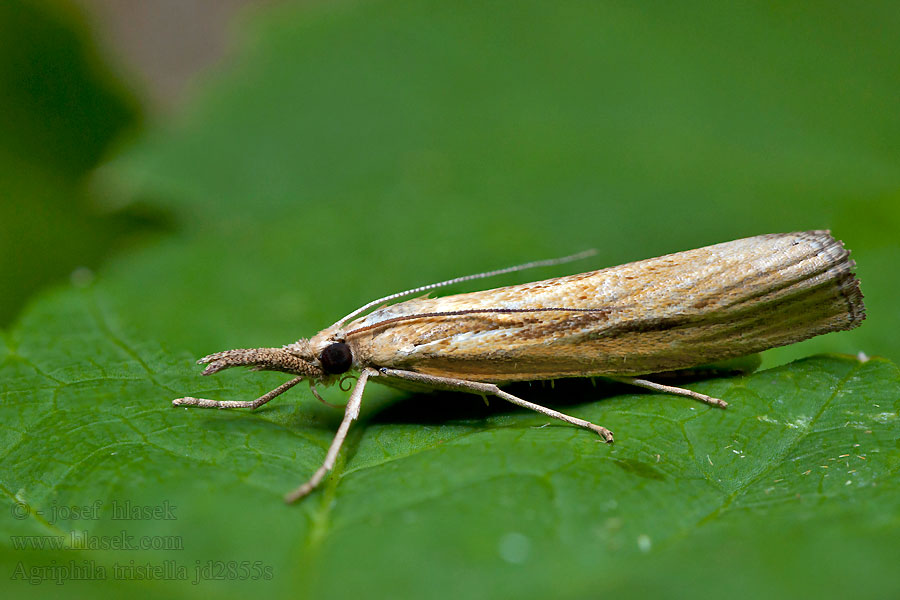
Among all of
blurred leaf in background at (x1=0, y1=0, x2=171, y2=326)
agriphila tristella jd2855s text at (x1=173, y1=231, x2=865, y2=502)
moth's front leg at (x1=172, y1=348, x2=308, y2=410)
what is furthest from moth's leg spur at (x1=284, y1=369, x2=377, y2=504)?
blurred leaf in background at (x1=0, y1=0, x2=171, y2=326)

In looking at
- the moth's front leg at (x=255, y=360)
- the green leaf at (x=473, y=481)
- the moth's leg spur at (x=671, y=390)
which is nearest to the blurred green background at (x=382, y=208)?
the green leaf at (x=473, y=481)

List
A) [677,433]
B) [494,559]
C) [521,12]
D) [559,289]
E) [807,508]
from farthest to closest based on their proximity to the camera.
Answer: [521,12]
[559,289]
[677,433]
[807,508]
[494,559]

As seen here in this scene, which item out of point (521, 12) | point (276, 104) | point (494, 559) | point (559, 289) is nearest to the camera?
point (494, 559)

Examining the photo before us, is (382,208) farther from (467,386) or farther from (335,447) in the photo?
(335,447)

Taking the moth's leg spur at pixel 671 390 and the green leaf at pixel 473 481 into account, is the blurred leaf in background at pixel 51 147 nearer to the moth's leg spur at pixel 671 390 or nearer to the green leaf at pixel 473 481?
the green leaf at pixel 473 481

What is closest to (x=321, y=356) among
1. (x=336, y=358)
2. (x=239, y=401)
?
(x=336, y=358)

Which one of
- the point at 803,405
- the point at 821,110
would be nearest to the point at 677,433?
the point at 803,405

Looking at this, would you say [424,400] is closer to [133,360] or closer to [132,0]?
[133,360]
